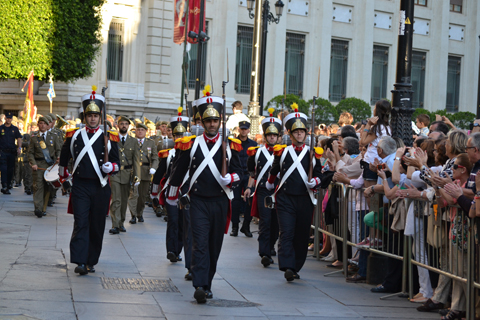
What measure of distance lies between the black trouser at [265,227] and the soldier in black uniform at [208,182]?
2.57m

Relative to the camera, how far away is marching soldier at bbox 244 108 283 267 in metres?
10.9

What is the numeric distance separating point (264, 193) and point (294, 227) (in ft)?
5.97

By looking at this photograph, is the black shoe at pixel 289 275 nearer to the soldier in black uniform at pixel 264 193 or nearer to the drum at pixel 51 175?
the soldier in black uniform at pixel 264 193

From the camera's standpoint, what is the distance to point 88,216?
937 centimetres

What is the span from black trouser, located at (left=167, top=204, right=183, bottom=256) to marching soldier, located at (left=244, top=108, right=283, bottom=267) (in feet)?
3.81

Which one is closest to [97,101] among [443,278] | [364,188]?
[364,188]

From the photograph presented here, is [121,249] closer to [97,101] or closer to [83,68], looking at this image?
[97,101]

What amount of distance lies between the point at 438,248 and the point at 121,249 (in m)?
5.34

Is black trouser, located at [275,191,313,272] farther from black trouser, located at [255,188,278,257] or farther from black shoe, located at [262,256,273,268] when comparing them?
black trouser, located at [255,188,278,257]

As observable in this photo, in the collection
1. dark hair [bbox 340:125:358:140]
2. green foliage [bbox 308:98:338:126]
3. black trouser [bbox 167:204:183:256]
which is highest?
green foliage [bbox 308:98:338:126]

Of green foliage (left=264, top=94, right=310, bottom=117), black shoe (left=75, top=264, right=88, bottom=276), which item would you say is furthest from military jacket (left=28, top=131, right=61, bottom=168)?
green foliage (left=264, top=94, right=310, bottom=117)

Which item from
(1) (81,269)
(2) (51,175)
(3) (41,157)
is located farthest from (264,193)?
(3) (41,157)

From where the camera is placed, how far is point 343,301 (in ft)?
27.2

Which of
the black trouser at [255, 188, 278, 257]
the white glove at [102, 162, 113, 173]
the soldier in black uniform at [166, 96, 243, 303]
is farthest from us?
the black trouser at [255, 188, 278, 257]
